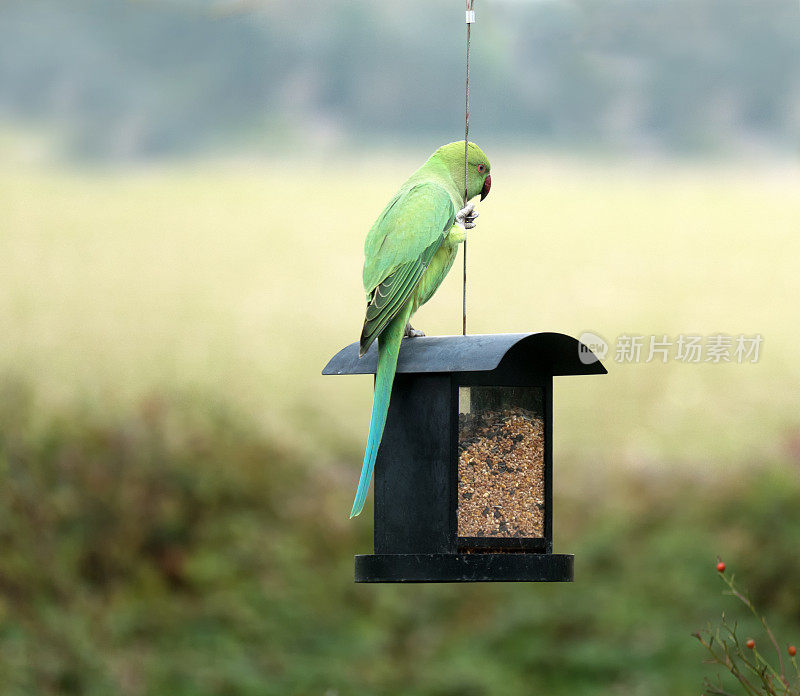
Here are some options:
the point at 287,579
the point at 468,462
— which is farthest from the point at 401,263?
the point at 287,579

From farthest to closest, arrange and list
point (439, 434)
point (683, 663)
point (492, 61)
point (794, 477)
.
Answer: point (492, 61), point (794, 477), point (683, 663), point (439, 434)

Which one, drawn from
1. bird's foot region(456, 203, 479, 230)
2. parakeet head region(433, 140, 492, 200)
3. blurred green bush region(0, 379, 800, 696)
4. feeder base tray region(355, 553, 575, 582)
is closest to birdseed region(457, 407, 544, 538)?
feeder base tray region(355, 553, 575, 582)

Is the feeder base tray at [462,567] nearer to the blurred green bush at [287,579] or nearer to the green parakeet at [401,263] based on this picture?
the green parakeet at [401,263]

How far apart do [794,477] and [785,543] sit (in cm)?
53

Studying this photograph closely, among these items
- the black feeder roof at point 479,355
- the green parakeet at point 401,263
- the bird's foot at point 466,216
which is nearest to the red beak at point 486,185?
the green parakeet at point 401,263

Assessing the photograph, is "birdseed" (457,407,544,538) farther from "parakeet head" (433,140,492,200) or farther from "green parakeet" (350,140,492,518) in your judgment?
"parakeet head" (433,140,492,200)

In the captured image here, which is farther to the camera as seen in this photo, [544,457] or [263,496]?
[263,496]

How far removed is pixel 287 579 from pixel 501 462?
14.7 feet

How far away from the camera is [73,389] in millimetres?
A: 7574

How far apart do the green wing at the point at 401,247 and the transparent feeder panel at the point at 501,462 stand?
0.35m

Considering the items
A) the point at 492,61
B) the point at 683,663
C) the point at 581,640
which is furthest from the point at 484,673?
the point at 492,61

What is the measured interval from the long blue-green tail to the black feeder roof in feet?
0.30

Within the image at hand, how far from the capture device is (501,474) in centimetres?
307

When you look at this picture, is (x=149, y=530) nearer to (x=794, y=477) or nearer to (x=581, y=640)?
(x=581, y=640)
